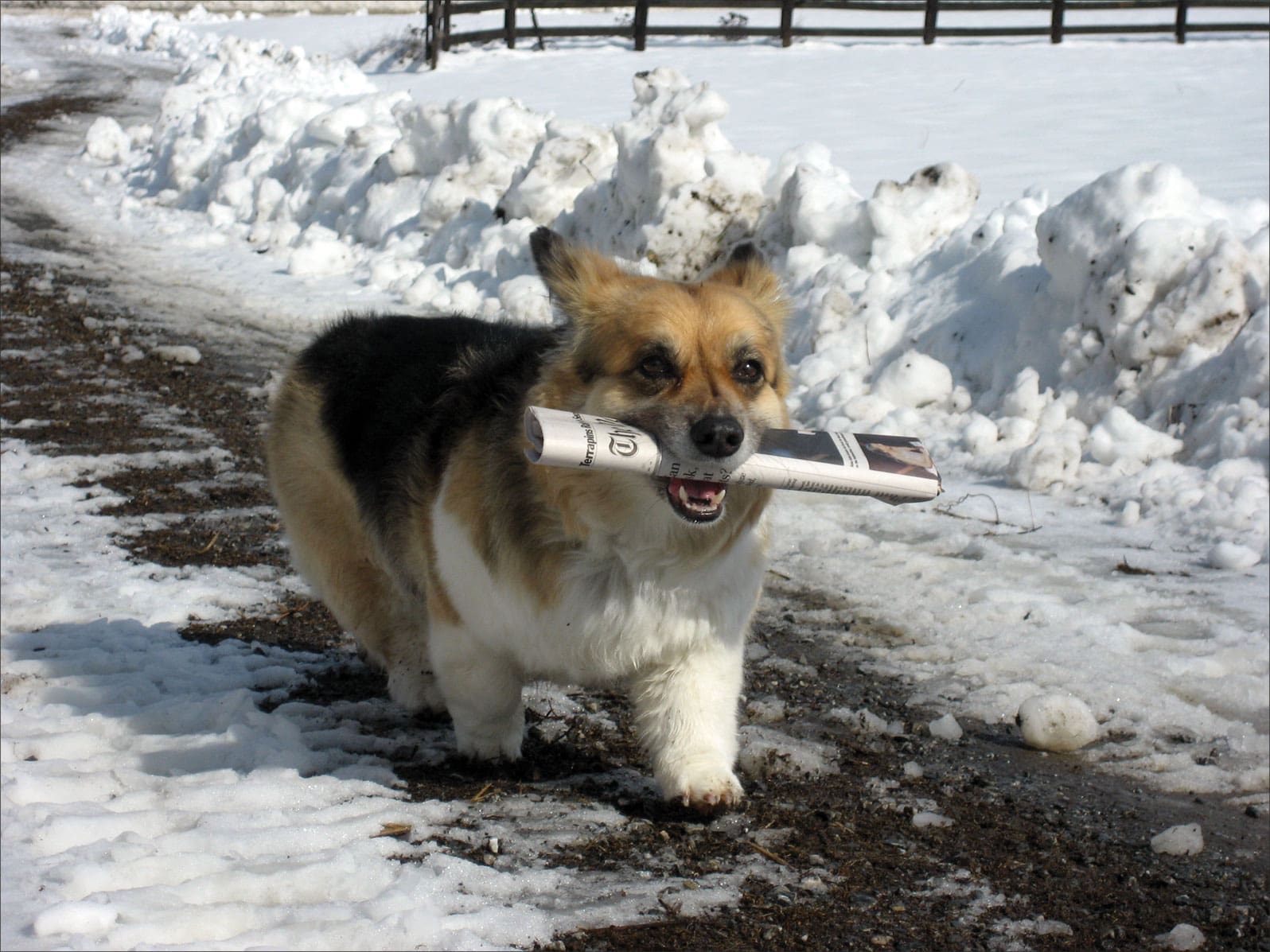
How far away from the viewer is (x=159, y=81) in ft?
95.9

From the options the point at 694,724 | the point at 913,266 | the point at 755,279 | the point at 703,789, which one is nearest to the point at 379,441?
the point at 755,279

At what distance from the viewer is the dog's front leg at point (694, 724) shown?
3.89 metres

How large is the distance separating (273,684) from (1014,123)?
12241 mm

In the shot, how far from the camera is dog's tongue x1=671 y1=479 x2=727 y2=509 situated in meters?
3.60

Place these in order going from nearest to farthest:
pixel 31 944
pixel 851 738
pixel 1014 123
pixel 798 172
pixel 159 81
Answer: pixel 31 944 → pixel 851 738 → pixel 798 172 → pixel 1014 123 → pixel 159 81

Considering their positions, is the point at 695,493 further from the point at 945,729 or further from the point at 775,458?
the point at 945,729

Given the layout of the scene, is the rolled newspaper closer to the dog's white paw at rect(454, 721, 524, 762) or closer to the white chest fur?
the white chest fur

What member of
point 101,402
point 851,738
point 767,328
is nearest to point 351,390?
point 767,328

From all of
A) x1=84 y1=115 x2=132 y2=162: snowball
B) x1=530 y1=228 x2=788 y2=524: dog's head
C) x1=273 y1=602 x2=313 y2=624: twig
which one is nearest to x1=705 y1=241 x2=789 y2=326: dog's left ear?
x1=530 y1=228 x2=788 y2=524: dog's head

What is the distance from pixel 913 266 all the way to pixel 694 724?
6019mm

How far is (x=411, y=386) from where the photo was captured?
15.4ft

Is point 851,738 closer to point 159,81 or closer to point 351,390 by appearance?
point 351,390

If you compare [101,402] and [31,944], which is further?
[101,402]

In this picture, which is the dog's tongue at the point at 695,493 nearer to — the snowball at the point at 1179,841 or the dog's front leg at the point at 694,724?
the dog's front leg at the point at 694,724
